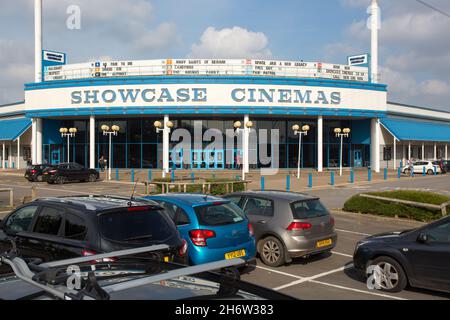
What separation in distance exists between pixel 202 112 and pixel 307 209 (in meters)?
31.1

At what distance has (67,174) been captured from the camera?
31609mm

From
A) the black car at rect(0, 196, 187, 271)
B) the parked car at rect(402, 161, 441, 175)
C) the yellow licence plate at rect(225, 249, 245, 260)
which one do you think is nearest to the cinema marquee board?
the parked car at rect(402, 161, 441, 175)

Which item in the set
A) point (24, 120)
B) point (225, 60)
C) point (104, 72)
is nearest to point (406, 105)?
point (225, 60)

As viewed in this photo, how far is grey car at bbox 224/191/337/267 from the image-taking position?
888 centimetres

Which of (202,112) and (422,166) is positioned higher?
(202,112)

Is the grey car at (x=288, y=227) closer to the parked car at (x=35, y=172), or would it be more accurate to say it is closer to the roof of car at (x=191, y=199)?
the roof of car at (x=191, y=199)

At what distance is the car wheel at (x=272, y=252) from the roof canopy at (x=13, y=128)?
43.5 meters

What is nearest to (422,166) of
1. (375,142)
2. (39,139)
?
(375,142)

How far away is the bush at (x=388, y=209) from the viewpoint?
14.3 m

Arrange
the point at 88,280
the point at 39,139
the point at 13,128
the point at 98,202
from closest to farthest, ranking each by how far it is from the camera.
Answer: the point at 88,280, the point at 98,202, the point at 39,139, the point at 13,128

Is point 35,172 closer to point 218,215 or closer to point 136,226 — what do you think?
point 218,215

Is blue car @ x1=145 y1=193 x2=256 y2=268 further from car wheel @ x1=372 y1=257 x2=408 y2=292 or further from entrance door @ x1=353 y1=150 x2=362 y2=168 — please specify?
entrance door @ x1=353 y1=150 x2=362 y2=168

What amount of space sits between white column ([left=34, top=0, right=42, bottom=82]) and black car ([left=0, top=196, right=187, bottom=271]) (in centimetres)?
4155
